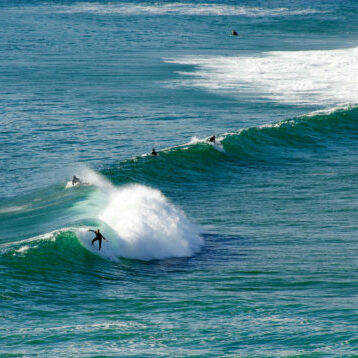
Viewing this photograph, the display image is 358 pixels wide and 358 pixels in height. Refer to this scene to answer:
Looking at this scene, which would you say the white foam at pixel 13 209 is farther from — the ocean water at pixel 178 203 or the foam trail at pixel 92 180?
the foam trail at pixel 92 180

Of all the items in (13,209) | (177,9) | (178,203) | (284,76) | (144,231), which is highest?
(177,9)

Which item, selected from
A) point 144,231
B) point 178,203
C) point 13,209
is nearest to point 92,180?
point 178,203

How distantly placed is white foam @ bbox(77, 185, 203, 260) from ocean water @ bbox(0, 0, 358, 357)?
0.23 ft

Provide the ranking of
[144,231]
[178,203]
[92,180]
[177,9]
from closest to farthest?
A: [144,231], [178,203], [92,180], [177,9]

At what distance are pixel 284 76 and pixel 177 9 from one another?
53.9 metres

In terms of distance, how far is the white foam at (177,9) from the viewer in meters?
102

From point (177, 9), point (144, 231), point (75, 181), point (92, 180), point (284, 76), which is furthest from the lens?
point (177, 9)

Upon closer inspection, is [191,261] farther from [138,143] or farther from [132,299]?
[138,143]

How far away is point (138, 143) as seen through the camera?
36562 millimetres

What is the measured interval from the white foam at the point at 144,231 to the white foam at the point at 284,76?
22261mm

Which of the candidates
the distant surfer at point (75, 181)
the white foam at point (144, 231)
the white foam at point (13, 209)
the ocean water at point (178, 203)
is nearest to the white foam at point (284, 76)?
the ocean water at point (178, 203)

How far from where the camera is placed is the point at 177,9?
10619cm

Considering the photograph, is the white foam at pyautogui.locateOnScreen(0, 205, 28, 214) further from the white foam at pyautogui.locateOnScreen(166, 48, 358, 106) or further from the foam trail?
the white foam at pyautogui.locateOnScreen(166, 48, 358, 106)

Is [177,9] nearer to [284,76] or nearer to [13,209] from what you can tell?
[284,76]
